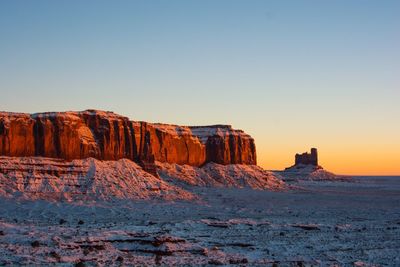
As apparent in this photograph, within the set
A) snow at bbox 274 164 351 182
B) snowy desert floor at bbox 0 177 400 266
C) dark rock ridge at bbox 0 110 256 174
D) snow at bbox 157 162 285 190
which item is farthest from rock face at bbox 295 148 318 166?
snowy desert floor at bbox 0 177 400 266

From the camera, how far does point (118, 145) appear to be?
74.9 metres

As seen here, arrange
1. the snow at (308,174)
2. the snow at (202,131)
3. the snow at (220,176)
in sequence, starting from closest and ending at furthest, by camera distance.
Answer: the snow at (220,176) < the snow at (202,131) < the snow at (308,174)

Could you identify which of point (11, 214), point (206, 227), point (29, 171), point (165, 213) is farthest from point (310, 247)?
point (29, 171)

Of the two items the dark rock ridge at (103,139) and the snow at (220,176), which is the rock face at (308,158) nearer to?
the snow at (220,176)

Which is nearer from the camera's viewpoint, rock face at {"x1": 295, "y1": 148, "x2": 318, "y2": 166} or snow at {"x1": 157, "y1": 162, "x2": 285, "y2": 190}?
snow at {"x1": 157, "y1": 162, "x2": 285, "y2": 190}

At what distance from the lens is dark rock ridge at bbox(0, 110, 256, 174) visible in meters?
64.4

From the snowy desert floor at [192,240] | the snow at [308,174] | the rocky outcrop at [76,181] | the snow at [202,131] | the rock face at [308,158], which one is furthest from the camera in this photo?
the rock face at [308,158]

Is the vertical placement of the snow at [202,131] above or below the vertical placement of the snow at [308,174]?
above

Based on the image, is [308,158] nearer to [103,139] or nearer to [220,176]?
[220,176]

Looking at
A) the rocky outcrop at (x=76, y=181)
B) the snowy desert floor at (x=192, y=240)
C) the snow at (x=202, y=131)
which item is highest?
the snow at (x=202, y=131)

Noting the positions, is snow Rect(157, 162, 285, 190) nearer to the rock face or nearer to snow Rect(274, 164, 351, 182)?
snow Rect(274, 164, 351, 182)

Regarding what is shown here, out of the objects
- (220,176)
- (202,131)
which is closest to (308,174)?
(202,131)

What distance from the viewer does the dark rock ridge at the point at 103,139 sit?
64438 millimetres

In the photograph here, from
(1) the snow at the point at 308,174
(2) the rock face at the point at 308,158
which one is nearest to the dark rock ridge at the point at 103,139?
(1) the snow at the point at 308,174
